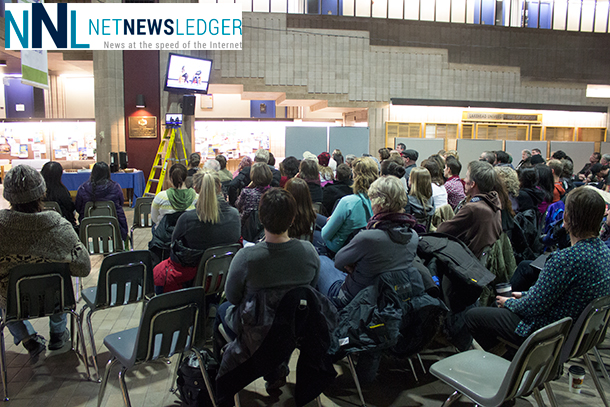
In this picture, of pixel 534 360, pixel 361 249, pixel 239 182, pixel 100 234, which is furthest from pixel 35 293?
pixel 239 182

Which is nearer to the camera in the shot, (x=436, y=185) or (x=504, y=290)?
(x=504, y=290)

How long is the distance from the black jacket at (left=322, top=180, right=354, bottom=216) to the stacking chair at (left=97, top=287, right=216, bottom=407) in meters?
2.95

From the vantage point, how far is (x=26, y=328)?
3193 millimetres

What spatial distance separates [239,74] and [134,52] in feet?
9.98

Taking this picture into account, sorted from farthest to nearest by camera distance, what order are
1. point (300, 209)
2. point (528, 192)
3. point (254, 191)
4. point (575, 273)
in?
point (528, 192) < point (254, 191) < point (300, 209) < point (575, 273)

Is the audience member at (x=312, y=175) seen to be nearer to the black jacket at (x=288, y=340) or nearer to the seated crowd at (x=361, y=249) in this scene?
the seated crowd at (x=361, y=249)

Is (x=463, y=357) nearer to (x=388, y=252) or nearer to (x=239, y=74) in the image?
(x=388, y=252)

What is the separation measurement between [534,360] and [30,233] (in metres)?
3.12

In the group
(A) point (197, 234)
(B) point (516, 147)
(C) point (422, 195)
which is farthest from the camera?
(B) point (516, 147)

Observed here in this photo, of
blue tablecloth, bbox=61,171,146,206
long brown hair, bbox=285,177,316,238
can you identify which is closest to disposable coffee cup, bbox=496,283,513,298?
long brown hair, bbox=285,177,316,238

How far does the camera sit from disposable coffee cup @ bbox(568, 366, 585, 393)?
9.46 ft

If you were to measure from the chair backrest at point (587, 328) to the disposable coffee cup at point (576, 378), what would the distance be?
656 millimetres

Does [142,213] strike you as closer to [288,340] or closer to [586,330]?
[288,340]

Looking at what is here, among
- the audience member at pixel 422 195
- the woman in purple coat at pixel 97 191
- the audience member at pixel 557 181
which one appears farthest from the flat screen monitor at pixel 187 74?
the audience member at pixel 557 181
